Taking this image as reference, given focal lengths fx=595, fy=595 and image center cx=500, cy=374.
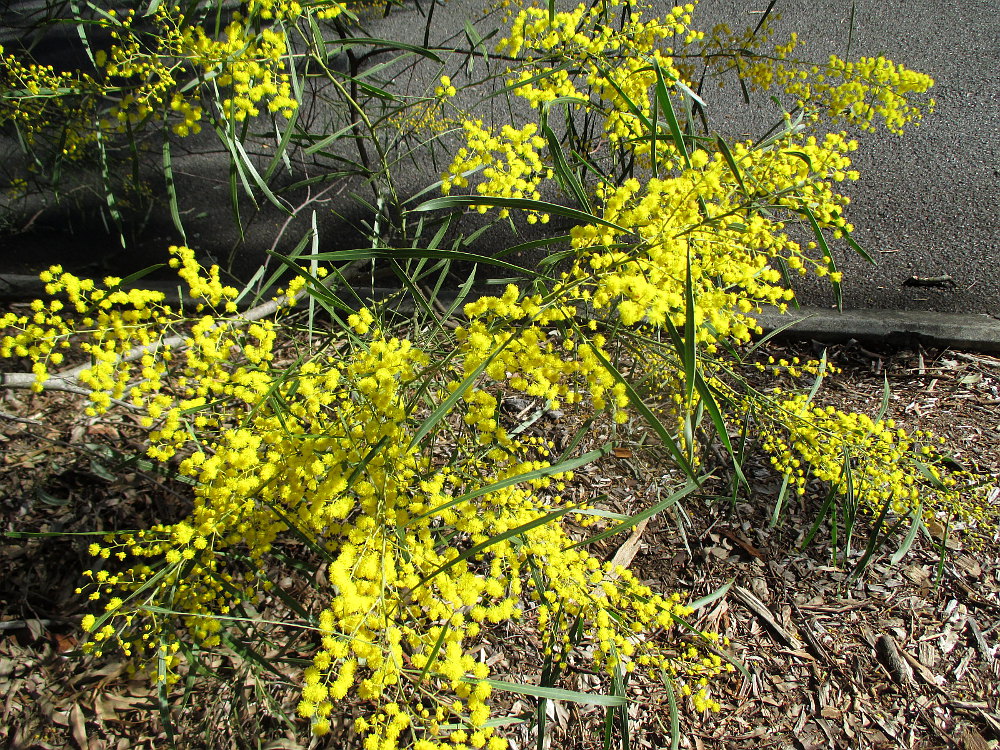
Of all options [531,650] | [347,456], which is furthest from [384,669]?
[531,650]

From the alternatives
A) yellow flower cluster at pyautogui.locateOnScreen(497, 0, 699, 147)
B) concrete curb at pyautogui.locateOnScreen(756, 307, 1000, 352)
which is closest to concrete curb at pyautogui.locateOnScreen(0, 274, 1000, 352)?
concrete curb at pyautogui.locateOnScreen(756, 307, 1000, 352)

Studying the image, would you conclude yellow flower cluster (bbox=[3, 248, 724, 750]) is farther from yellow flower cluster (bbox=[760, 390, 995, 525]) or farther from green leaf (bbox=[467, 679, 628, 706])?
yellow flower cluster (bbox=[760, 390, 995, 525])

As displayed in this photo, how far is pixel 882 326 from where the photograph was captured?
299 centimetres

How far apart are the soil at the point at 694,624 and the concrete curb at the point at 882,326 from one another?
547 millimetres

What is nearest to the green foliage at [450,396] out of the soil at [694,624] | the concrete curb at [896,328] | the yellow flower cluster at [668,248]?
the yellow flower cluster at [668,248]

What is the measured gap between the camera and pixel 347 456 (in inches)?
46.2

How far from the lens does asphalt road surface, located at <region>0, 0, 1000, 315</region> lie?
3.42m

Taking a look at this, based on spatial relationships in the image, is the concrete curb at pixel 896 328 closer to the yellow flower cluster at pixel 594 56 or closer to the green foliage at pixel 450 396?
the green foliage at pixel 450 396

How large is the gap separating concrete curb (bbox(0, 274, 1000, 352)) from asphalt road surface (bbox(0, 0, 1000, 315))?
0.64 ft

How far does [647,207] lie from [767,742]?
69.6 inches

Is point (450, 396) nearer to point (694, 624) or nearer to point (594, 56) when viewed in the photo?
point (594, 56)

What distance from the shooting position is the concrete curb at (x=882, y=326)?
2938 millimetres

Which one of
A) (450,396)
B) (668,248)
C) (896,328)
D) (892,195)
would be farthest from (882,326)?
Result: (450,396)

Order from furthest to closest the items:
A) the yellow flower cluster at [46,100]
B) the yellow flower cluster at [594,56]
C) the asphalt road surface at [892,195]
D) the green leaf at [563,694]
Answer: the asphalt road surface at [892,195]
the yellow flower cluster at [46,100]
the yellow flower cluster at [594,56]
the green leaf at [563,694]
